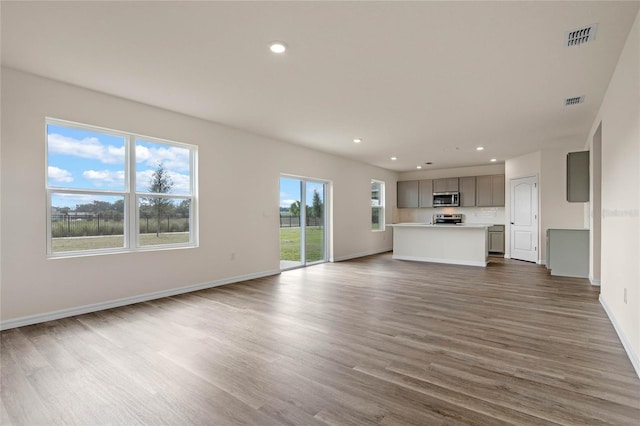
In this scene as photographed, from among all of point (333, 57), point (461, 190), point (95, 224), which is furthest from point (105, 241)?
point (461, 190)

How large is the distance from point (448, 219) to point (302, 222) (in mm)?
5363

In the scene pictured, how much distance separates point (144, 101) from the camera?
427 centimetres

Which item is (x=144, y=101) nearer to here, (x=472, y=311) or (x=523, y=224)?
(x=472, y=311)

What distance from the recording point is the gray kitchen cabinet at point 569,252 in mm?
5703

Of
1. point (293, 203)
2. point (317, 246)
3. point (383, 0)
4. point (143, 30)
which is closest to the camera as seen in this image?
point (383, 0)

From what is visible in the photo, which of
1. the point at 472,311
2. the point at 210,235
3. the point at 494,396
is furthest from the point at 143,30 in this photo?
the point at 472,311

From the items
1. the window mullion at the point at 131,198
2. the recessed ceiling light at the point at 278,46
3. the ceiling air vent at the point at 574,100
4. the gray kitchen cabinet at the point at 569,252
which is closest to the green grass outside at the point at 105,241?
the window mullion at the point at 131,198

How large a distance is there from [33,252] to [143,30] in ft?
8.66

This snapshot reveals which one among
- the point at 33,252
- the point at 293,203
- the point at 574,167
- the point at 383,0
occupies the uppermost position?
the point at 383,0

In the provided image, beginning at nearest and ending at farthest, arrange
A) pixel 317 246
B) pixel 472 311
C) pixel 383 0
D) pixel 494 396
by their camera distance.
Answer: pixel 494 396 < pixel 383 0 < pixel 472 311 < pixel 317 246

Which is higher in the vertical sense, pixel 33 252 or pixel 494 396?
pixel 33 252

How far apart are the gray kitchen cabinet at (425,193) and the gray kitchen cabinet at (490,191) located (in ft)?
4.58

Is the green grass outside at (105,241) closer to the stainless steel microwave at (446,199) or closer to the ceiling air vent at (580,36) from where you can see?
the ceiling air vent at (580,36)

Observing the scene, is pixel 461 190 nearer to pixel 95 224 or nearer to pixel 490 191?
pixel 490 191
